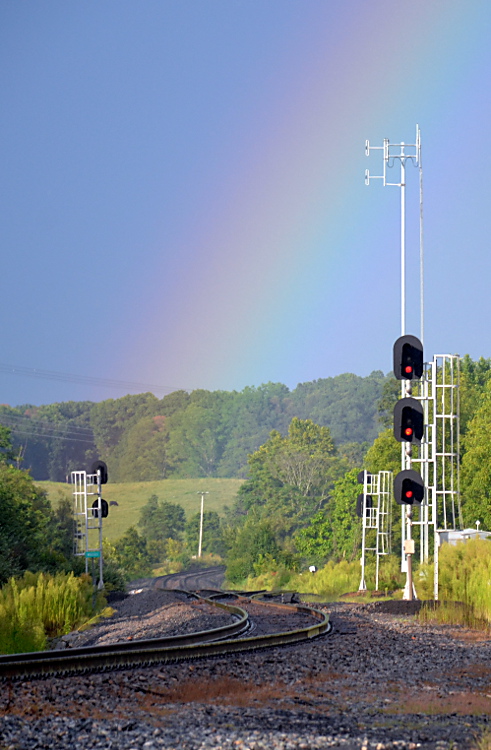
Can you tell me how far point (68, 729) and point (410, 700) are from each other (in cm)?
279

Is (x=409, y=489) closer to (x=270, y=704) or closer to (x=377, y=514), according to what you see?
(x=270, y=704)

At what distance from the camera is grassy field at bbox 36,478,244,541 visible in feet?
392

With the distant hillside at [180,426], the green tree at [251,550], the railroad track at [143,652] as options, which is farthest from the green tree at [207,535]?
the railroad track at [143,652]

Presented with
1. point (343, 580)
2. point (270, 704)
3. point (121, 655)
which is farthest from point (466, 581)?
point (343, 580)

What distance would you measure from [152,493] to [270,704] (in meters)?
128

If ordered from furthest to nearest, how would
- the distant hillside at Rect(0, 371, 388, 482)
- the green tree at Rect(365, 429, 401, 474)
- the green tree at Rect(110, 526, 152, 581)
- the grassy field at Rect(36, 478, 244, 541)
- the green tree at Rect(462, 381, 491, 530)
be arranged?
the distant hillside at Rect(0, 371, 388, 482) < the grassy field at Rect(36, 478, 244, 541) < the green tree at Rect(110, 526, 152, 581) < the green tree at Rect(365, 429, 401, 474) < the green tree at Rect(462, 381, 491, 530)

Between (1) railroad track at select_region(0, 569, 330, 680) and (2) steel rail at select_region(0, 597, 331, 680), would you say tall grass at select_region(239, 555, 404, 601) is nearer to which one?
(1) railroad track at select_region(0, 569, 330, 680)

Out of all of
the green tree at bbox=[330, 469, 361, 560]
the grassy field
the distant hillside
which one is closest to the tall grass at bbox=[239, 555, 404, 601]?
the green tree at bbox=[330, 469, 361, 560]

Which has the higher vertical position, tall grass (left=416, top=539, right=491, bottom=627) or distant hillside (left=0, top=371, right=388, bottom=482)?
distant hillside (left=0, top=371, right=388, bottom=482)

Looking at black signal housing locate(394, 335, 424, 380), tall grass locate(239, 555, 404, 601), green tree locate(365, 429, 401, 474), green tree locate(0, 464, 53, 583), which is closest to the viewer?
black signal housing locate(394, 335, 424, 380)

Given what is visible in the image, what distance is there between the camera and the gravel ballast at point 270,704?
5.28 m

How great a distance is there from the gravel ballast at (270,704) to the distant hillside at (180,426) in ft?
419

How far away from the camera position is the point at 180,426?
143 m

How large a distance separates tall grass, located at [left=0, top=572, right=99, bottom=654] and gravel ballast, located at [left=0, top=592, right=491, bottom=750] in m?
5.87
